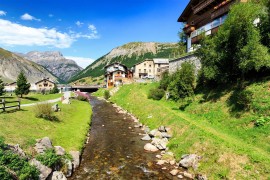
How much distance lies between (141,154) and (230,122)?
449 inches

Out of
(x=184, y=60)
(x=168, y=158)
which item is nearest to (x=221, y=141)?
(x=168, y=158)

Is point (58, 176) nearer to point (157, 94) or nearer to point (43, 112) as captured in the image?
point (43, 112)

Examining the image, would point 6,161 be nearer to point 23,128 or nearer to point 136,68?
point 23,128

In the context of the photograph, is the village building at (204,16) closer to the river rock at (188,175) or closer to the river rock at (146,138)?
the river rock at (146,138)

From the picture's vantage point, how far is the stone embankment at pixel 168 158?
66.1ft

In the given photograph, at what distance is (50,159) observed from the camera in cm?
1917

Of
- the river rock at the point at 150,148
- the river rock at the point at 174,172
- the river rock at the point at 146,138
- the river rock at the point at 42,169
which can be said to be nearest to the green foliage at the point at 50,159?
the river rock at the point at 42,169

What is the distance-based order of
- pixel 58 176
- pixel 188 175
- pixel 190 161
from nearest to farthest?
pixel 58 176, pixel 188 175, pixel 190 161

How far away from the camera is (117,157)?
24.1 metres

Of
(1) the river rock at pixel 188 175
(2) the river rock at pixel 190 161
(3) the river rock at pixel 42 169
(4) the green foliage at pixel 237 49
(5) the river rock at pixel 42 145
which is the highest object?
(4) the green foliage at pixel 237 49

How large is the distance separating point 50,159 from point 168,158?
1199 centimetres

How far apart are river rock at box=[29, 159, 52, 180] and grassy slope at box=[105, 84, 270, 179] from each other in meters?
13.1

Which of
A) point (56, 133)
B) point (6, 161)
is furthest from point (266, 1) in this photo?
point (6, 161)

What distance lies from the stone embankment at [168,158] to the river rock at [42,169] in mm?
10557
